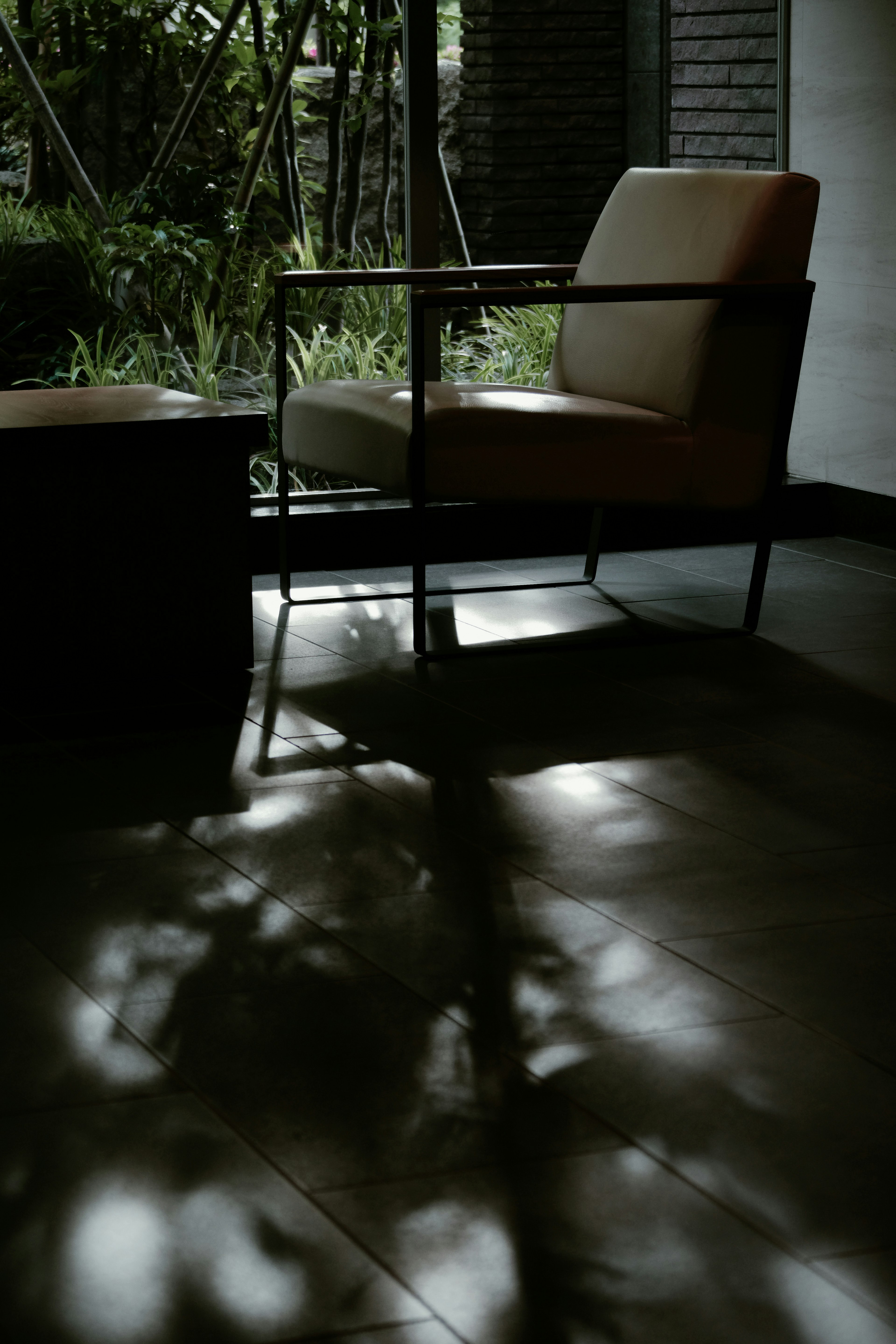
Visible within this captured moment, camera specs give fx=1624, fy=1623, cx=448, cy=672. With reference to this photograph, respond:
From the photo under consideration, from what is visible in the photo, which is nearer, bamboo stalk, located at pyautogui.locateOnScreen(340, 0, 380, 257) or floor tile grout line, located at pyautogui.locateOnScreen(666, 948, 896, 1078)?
floor tile grout line, located at pyautogui.locateOnScreen(666, 948, 896, 1078)

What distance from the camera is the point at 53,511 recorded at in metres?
2.92

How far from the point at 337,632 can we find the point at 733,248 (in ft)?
3.77

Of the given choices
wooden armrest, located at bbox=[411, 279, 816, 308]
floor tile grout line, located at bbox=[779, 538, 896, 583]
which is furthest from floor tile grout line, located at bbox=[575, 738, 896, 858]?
floor tile grout line, located at bbox=[779, 538, 896, 583]

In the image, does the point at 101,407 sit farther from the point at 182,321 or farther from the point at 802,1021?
the point at 802,1021

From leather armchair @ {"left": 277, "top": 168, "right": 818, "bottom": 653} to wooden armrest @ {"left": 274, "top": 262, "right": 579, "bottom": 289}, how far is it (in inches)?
11.4

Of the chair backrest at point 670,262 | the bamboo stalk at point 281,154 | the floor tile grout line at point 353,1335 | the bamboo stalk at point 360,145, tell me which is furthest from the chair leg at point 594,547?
the floor tile grout line at point 353,1335

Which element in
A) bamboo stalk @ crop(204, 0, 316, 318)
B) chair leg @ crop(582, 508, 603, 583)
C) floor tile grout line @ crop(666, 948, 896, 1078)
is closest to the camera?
floor tile grout line @ crop(666, 948, 896, 1078)

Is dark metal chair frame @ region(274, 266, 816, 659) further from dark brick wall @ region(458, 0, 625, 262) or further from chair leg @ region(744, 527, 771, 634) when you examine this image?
dark brick wall @ region(458, 0, 625, 262)

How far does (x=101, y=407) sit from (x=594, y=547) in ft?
4.31

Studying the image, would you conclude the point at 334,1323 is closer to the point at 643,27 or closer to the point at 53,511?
the point at 53,511

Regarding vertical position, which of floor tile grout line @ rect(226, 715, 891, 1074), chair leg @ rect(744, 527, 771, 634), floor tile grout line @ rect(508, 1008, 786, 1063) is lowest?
floor tile grout line @ rect(226, 715, 891, 1074)

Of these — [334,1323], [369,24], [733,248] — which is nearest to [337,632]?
[733,248]

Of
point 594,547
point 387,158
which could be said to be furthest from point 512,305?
point 387,158

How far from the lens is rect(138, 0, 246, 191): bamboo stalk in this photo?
13.7 feet
